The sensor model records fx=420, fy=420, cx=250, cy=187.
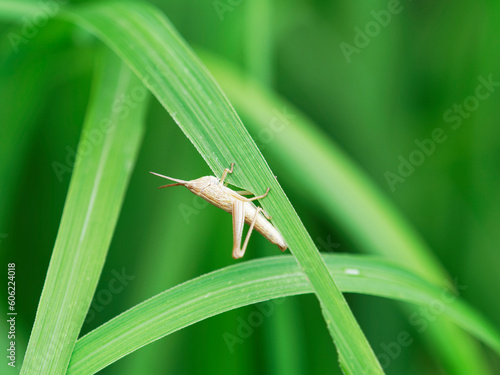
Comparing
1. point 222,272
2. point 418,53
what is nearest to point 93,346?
point 222,272

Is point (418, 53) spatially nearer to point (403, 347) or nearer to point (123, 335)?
point (403, 347)

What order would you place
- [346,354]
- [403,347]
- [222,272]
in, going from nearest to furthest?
[346,354] → [222,272] → [403,347]

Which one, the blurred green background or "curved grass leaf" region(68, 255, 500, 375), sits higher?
the blurred green background

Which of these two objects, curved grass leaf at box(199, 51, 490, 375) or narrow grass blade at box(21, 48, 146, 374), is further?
curved grass leaf at box(199, 51, 490, 375)

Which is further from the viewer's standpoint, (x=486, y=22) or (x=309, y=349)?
(x=486, y=22)

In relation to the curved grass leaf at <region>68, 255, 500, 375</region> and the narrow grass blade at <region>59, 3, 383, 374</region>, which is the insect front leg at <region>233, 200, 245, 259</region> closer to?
the curved grass leaf at <region>68, 255, 500, 375</region>

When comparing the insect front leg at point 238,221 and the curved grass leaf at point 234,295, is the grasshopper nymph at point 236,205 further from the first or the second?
the curved grass leaf at point 234,295

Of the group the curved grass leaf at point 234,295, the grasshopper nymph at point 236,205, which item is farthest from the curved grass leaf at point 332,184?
the grasshopper nymph at point 236,205

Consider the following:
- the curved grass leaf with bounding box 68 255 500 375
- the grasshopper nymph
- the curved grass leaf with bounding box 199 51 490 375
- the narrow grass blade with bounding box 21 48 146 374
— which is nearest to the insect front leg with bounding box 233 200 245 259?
the grasshopper nymph
